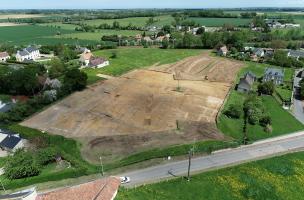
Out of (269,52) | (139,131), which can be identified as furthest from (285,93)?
(269,52)

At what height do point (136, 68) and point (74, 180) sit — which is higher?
point (136, 68)

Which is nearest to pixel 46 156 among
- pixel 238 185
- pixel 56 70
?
pixel 238 185

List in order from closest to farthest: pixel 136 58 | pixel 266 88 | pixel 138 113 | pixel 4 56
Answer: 1. pixel 138 113
2. pixel 266 88
3. pixel 136 58
4. pixel 4 56

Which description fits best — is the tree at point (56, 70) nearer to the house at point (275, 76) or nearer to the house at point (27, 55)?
the house at point (27, 55)

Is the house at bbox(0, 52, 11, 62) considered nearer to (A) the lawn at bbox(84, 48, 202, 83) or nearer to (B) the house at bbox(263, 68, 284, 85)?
(A) the lawn at bbox(84, 48, 202, 83)

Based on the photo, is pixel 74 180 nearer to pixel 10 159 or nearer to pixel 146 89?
pixel 10 159

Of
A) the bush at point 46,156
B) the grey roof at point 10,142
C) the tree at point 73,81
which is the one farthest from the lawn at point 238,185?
the tree at point 73,81

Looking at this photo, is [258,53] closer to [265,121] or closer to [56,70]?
[265,121]

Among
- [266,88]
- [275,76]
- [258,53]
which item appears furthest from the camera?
[258,53]
